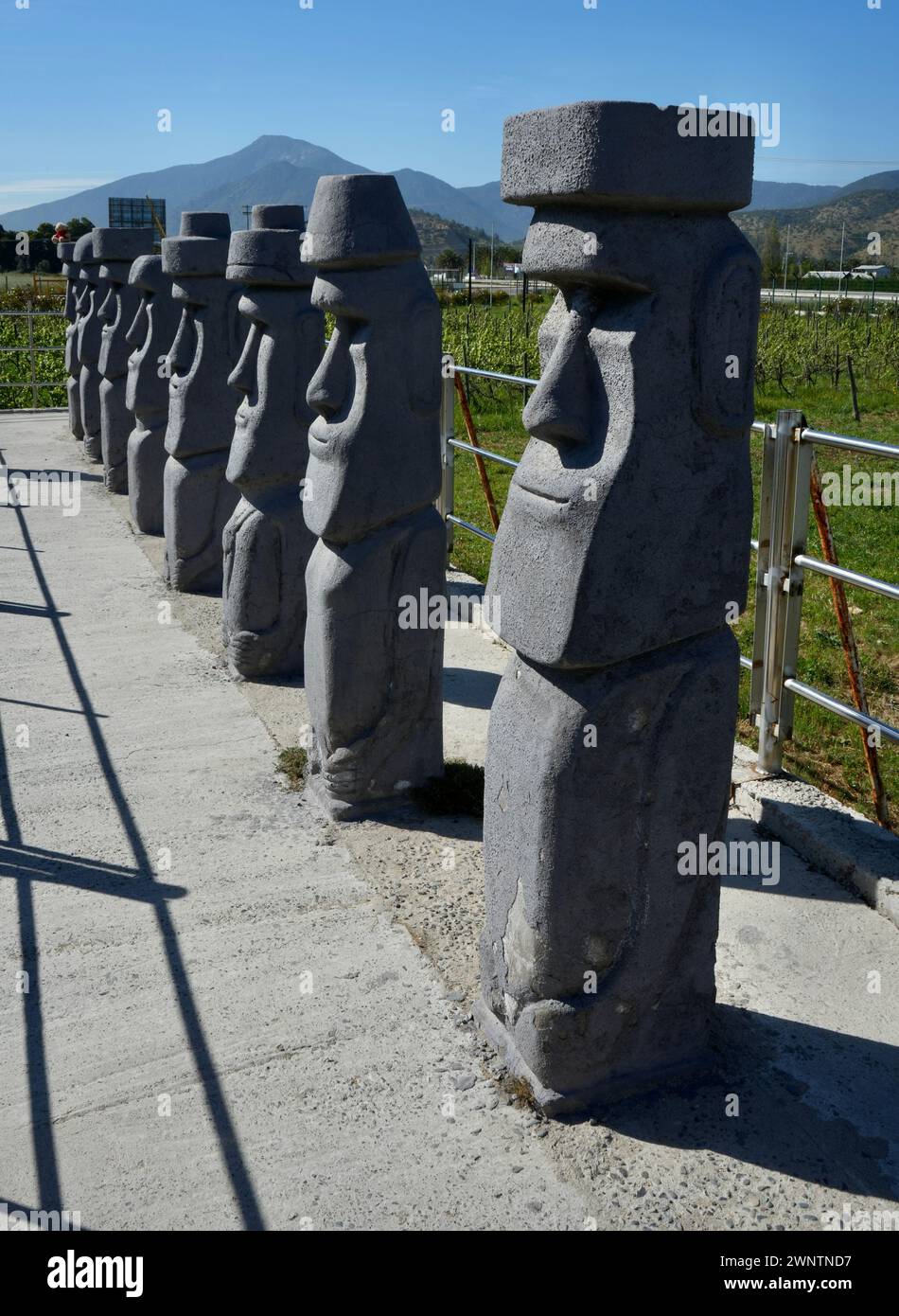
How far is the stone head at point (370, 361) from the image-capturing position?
485 centimetres

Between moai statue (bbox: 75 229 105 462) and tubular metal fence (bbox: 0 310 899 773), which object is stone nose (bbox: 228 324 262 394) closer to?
tubular metal fence (bbox: 0 310 899 773)

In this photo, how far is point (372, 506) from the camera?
5023mm

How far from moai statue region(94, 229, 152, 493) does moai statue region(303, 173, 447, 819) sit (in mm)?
7670

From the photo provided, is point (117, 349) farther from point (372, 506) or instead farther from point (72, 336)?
point (372, 506)

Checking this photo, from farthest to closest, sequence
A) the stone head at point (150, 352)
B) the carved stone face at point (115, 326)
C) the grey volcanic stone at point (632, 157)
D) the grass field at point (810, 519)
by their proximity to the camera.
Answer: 1. the carved stone face at point (115, 326)
2. the stone head at point (150, 352)
3. the grass field at point (810, 519)
4. the grey volcanic stone at point (632, 157)

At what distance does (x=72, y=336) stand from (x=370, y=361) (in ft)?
38.0

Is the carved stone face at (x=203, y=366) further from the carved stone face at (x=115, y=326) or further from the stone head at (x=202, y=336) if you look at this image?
the carved stone face at (x=115, y=326)

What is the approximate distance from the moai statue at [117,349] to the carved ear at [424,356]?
25.6ft

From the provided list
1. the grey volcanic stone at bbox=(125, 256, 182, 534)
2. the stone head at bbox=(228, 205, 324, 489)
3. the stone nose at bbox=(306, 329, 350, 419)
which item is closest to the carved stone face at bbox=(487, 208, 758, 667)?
the stone nose at bbox=(306, 329, 350, 419)

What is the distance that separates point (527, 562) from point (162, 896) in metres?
2.25

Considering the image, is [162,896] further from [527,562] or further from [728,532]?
[728,532]

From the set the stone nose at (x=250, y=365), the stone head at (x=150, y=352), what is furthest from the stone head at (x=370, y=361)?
the stone head at (x=150, y=352)

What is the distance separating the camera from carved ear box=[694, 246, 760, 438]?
9.75ft

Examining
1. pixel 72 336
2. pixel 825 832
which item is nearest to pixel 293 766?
pixel 825 832
